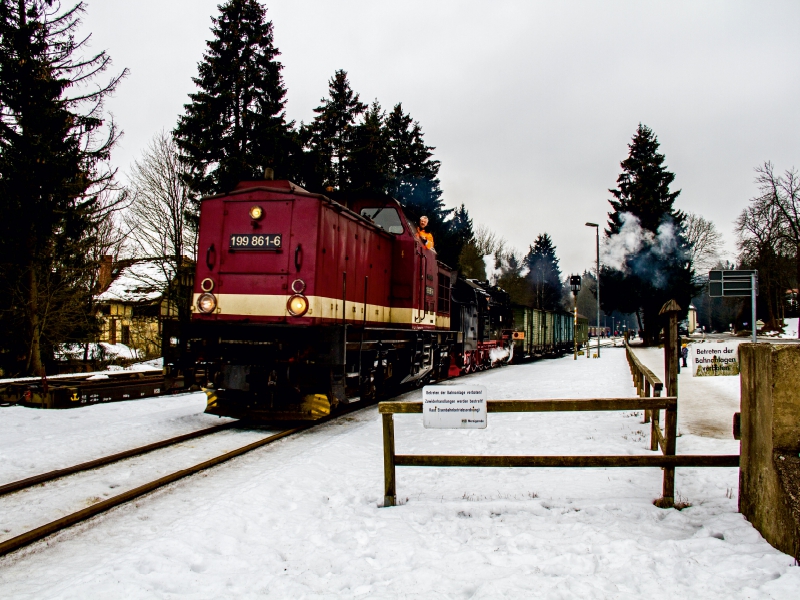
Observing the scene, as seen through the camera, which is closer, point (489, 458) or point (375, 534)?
point (375, 534)

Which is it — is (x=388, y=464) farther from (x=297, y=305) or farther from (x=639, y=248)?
(x=639, y=248)

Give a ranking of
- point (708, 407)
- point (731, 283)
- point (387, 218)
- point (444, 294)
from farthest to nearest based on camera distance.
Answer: point (444, 294) < point (731, 283) < point (387, 218) < point (708, 407)

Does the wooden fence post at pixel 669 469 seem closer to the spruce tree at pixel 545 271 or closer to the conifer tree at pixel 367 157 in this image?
the conifer tree at pixel 367 157

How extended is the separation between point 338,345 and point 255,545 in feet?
12.3

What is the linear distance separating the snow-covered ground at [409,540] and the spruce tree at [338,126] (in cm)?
2435

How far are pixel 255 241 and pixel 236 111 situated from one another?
1632cm

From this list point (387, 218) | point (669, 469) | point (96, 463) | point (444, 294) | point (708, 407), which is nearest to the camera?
point (669, 469)

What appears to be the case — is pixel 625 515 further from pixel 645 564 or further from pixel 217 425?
pixel 217 425

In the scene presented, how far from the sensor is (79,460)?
6.36 metres

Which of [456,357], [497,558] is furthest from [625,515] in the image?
[456,357]

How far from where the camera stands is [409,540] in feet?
13.4

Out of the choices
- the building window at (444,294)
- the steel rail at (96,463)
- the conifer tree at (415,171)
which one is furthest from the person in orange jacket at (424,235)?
the conifer tree at (415,171)

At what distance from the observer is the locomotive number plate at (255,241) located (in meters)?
7.98

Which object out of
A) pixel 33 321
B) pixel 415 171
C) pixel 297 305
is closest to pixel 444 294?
pixel 297 305
